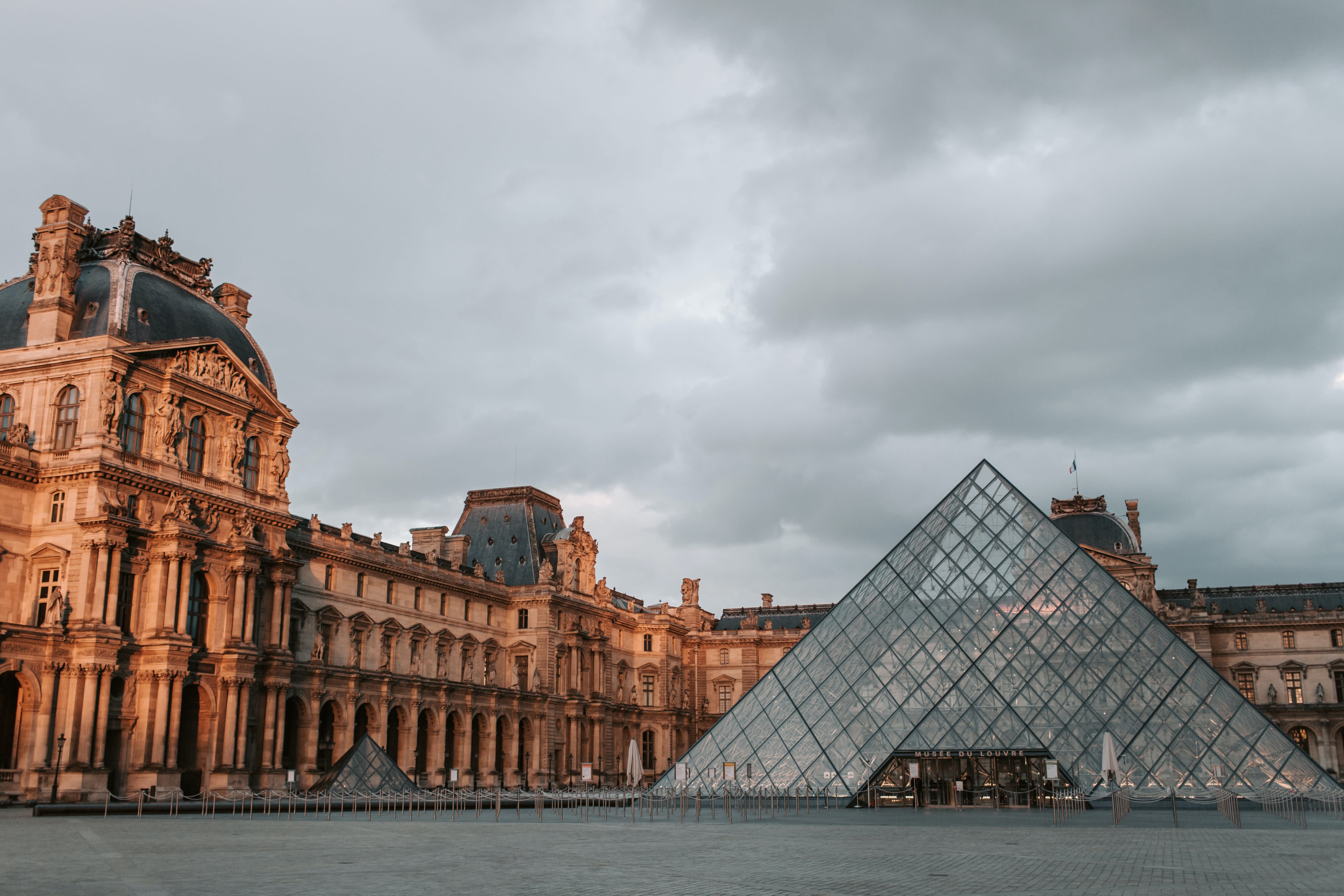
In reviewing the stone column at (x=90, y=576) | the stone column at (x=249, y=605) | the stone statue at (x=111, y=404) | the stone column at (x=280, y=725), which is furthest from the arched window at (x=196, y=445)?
the stone column at (x=280, y=725)

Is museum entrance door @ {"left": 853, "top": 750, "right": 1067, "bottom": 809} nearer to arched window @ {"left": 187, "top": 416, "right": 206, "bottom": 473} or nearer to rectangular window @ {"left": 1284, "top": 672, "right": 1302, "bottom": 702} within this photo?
arched window @ {"left": 187, "top": 416, "right": 206, "bottom": 473}

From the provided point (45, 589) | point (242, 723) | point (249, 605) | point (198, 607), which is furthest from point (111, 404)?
point (242, 723)

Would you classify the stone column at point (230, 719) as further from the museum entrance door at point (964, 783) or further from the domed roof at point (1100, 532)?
the domed roof at point (1100, 532)

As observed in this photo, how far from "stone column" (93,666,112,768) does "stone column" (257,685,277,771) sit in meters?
6.41

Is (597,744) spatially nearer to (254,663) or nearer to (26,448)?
(254,663)

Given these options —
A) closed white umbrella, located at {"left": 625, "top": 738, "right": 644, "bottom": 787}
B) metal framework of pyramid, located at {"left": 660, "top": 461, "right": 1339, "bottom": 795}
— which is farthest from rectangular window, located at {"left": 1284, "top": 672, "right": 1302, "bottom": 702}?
closed white umbrella, located at {"left": 625, "top": 738, "right": 644, "bottom": 787}

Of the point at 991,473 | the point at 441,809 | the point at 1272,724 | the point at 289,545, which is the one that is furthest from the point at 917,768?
the point at 289,545

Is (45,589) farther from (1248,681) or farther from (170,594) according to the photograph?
(1248,681)

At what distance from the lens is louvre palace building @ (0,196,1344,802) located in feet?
104

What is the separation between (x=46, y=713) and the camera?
3200cm

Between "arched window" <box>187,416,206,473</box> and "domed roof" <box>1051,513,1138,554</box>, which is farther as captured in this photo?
"domed roof" <box>1051,513,1138,554</box>

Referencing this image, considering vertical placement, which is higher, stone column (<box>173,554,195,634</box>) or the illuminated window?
stone column (<box>173,554,195,634</box>)

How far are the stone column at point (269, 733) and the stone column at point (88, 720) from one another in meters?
7.06

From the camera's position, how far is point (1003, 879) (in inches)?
480
